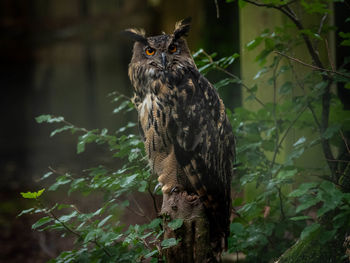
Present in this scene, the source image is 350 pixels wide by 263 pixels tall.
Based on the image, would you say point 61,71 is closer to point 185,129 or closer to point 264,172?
point 185,129

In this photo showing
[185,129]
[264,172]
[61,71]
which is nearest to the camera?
[185,129]

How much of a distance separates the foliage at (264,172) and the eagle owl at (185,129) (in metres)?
0.07

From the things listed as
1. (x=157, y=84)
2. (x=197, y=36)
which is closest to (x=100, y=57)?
(x=197, y=36)

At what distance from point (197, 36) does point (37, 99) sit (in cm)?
170

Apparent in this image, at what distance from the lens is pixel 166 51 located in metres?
1.38

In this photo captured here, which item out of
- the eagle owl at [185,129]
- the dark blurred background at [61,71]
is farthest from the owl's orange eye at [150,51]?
the dark blurred background at [61,71]

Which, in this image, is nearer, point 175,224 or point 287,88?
point 175,224

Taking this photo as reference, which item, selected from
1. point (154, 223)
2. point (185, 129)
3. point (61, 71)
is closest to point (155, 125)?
point (185, 129)

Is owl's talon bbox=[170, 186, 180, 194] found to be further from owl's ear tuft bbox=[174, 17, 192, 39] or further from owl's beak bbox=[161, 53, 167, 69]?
owl's ear tuft bbox=[174, 17, 192, 39]

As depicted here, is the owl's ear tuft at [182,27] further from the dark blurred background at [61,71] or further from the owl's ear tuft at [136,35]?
the dark blurred background at [61,71]

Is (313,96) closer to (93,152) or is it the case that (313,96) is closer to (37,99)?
(93,152)

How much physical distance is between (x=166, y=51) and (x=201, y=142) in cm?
39

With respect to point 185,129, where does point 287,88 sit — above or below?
above

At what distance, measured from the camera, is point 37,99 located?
302cm
